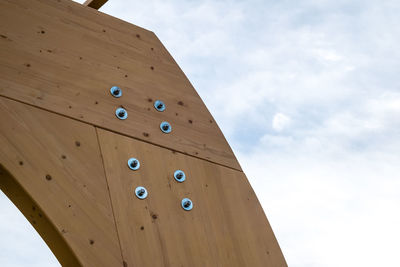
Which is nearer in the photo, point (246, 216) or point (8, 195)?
point (8, 195)

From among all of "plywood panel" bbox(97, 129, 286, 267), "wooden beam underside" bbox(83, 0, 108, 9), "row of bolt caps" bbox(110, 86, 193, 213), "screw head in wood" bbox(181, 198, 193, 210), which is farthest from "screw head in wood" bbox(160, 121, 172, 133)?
"wooden beam underside" bbox(83, 0, 108, 9)

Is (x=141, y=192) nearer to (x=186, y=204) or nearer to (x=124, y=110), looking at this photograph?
(x=186, y=204)

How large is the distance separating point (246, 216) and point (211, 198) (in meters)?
0.25

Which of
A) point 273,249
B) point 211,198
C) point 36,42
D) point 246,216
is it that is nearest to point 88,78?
point 36,42

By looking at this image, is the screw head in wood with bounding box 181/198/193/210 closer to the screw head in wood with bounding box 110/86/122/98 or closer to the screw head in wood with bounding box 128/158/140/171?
the screw head in wood with bounding box 128/158/140/171

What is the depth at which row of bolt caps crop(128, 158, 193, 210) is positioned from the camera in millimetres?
3021

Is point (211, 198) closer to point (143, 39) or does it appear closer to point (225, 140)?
point (225, 140)

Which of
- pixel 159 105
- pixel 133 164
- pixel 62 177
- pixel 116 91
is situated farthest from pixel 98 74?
pixel 62 177

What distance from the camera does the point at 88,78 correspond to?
3.15m

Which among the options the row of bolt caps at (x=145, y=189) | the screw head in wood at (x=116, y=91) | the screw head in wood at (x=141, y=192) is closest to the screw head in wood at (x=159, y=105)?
the screw head in wood at (x=116, y=91)

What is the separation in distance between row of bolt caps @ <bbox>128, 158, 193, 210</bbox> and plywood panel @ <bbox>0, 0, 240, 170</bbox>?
151 mm

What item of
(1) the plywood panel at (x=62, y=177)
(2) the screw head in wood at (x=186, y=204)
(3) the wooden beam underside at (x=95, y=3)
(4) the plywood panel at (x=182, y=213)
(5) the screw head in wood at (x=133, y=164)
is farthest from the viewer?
(3) the wooden beam underside at (x=95, y=3)

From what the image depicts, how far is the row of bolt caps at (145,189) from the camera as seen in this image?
9.91 feet

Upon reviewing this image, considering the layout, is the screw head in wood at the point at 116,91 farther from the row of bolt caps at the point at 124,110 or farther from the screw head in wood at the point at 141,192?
the screw head in wood at the point at 141,192
